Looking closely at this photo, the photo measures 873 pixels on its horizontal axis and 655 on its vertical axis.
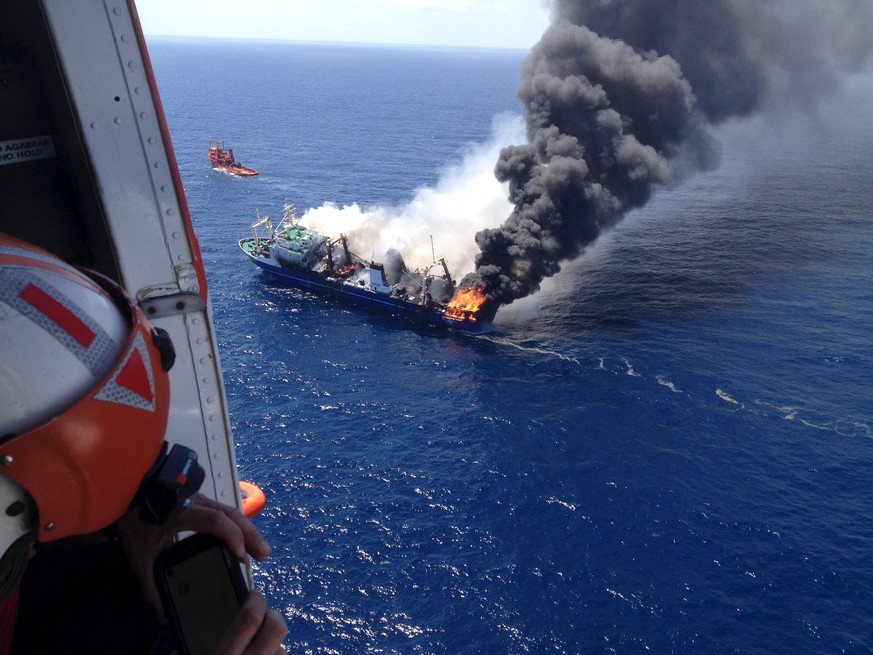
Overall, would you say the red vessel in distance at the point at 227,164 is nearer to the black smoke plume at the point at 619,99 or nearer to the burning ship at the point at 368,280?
the burning ship at the point at 368,280

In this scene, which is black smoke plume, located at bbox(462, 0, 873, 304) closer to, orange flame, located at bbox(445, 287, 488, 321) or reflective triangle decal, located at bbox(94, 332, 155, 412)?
orange flame, located at bbox(445, 287, 488, 321)

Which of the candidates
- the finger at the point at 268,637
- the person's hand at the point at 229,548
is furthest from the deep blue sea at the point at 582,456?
the finger at the point at 268,637

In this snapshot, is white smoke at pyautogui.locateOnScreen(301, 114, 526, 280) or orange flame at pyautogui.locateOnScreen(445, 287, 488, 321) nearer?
orange flame at pyautogui.locateOnScreen(445, 287, 488, 321)

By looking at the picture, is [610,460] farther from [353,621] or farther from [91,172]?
[91,172]

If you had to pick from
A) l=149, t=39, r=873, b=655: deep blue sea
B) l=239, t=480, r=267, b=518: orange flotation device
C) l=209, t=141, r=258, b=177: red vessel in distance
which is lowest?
l=149, t=39, r=873, b=655: deep blue sea

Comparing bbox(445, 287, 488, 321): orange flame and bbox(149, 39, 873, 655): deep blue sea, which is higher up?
bbox(445, 287, 488, 321): orange flame

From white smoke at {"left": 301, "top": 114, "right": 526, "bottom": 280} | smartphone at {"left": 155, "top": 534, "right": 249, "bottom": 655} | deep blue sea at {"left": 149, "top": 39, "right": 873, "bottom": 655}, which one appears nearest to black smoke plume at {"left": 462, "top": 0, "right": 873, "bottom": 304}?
deep blue sea at {"left": 149, "top": 39, "right": 873, "bottom": 655}

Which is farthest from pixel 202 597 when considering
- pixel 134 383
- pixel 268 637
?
pixel 134 383
